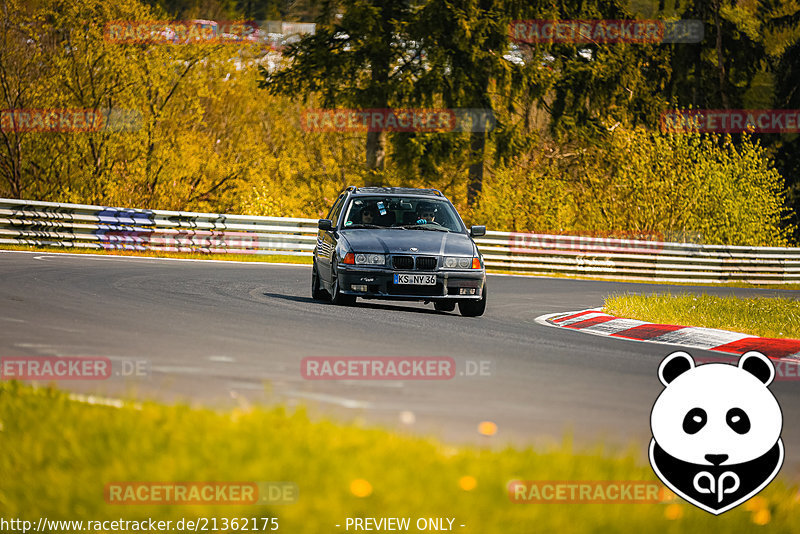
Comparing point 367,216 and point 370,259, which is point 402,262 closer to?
point 370,259

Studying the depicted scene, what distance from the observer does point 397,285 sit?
50.4ft

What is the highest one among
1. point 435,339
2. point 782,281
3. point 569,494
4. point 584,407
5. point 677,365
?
point 677,365

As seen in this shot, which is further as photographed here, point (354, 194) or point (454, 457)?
point (354, 194)

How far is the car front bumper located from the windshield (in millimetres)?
1255

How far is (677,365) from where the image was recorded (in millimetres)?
5969

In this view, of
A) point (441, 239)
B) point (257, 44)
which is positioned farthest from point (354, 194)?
point (257, 44)

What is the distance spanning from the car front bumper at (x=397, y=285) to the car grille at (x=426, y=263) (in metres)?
0.06

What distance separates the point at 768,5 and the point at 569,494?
52.5 metres

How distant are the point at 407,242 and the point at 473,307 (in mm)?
1299

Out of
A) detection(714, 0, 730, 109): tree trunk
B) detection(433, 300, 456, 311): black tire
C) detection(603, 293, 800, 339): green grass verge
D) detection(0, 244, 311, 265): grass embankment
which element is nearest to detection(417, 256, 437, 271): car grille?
detection(433, 300, 456, 311): black tire

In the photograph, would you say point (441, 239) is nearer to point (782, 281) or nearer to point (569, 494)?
point (569, 494)

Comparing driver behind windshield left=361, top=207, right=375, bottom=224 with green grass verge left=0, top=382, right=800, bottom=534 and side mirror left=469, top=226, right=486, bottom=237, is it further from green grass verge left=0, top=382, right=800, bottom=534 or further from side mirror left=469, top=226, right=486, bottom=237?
green grass verge left=0, top=382, right=800, bottom=534

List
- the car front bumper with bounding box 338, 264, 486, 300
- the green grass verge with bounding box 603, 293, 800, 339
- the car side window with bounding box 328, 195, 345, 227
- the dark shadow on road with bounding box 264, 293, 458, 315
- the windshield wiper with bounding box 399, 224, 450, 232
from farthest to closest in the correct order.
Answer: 1. the car side window with bounding box 328, 195, 345, 227
2. the windshield wiper with bounding box 399, 224, 450, 232
3. the dark shadow on road with bounding box 264, 293, 458, 315
4. the car front bumper with bounding box 338, 264, 486, 300
5. the green grass verge with bounding box 603, 293, 800, 339

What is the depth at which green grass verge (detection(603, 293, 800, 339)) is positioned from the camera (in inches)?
594
